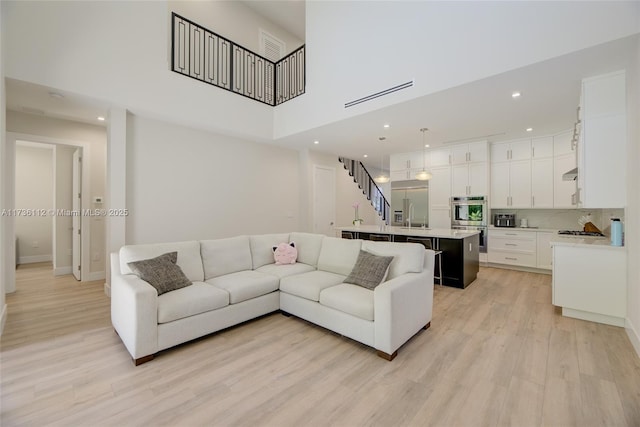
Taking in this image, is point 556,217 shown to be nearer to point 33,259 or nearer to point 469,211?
point 469,211

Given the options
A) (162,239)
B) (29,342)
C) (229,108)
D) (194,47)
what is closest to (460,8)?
(229,108)

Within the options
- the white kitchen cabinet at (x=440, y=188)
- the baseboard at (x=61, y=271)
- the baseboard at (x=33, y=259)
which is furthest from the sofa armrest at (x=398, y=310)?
the baseboard at (x=33, y=259)

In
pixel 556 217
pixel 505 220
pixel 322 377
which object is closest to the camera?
pixel 322 377

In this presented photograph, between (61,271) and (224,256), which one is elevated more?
(224,256)

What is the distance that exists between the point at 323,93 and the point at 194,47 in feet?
7.70

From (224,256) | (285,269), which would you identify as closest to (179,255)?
(224,256)

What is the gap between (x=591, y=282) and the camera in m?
3.13

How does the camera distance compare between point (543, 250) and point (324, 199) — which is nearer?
point (543, 250)

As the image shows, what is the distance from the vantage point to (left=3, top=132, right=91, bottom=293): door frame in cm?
406

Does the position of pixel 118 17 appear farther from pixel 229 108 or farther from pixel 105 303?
pixel 105 303

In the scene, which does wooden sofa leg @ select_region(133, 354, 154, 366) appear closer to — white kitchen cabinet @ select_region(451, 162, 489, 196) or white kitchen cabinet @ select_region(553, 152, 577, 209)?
white kitchen cabinet @ select_region(451, 162, 489, 196)

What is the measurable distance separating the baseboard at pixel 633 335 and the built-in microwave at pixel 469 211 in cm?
323

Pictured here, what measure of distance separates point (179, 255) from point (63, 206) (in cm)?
417

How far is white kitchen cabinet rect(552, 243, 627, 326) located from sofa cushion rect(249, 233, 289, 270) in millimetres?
3645
